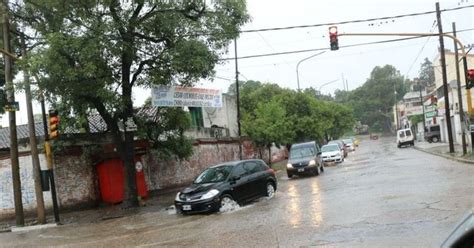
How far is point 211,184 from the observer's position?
16922mm

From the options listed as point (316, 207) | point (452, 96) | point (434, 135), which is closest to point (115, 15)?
point (316, 207)

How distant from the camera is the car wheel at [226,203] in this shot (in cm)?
1652

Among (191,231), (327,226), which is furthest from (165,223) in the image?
(327,226)

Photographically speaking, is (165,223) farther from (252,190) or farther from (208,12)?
(208,12)

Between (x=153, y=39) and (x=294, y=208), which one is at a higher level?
(x=153, y=39)

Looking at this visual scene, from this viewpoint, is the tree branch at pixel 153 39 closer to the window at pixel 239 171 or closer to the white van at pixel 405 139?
the window at pixel 239 171

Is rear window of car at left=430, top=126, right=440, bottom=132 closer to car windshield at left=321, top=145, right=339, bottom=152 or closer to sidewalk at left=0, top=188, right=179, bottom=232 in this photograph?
car windshield at left=321, top=145, right=339, bottom=152

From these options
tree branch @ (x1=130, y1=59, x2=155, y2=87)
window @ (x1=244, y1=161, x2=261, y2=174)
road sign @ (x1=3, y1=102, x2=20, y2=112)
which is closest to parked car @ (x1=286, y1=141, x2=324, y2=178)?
window @ (x1=244, y1=161, x2=261, y2=174)

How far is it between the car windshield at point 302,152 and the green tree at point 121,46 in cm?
957

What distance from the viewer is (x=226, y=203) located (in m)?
16.7

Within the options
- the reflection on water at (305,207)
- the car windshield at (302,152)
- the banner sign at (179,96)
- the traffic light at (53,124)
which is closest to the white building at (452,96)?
the car windshield at (302,152)

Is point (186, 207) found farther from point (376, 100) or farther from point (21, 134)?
point (376, 100)

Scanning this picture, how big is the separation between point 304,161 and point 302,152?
1446mm

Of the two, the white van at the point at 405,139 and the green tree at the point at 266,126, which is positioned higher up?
the green tree at the point at 266,126
